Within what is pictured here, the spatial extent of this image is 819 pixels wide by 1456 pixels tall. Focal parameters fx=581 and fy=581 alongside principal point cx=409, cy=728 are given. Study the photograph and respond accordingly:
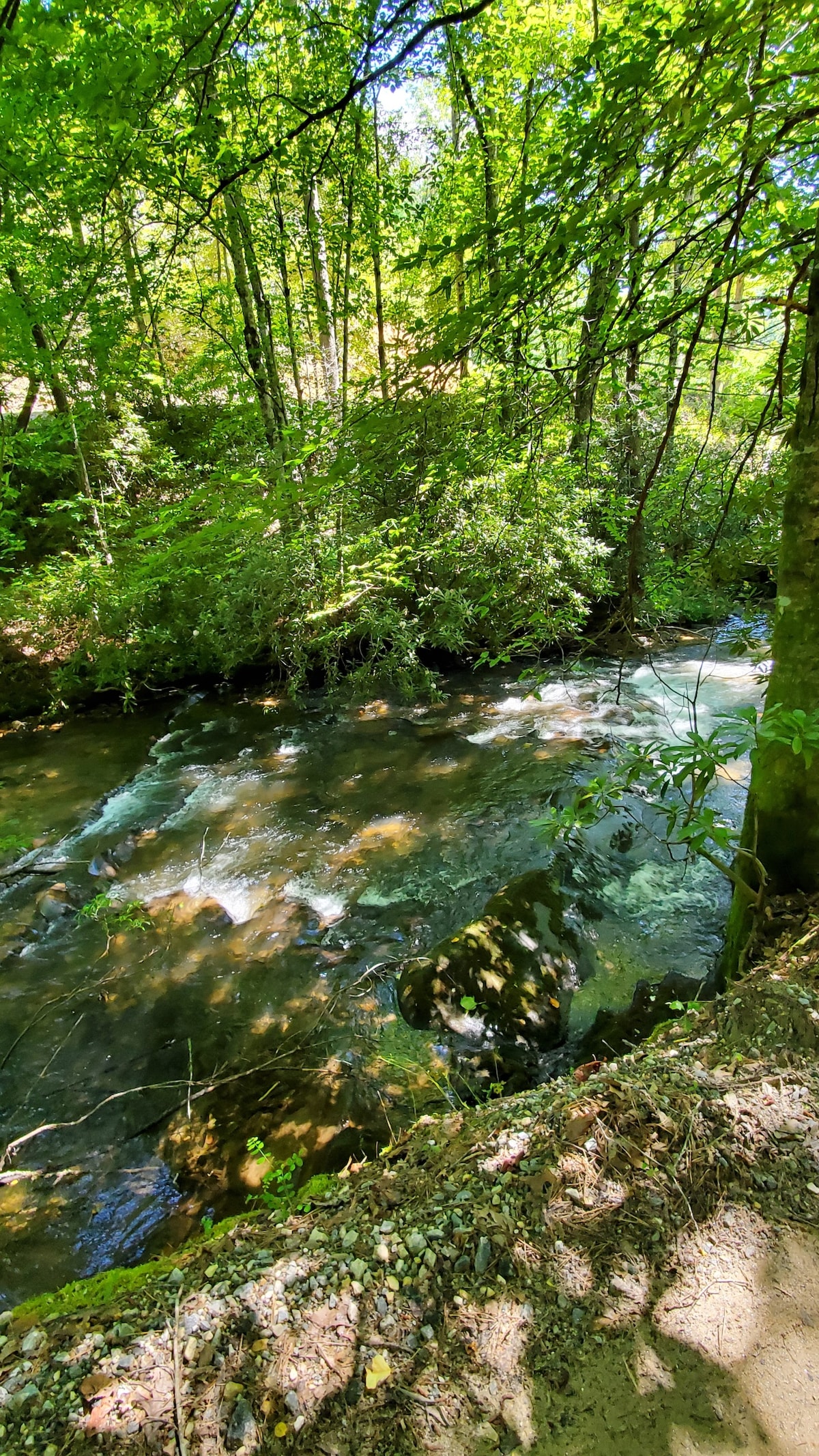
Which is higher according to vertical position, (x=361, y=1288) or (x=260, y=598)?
(x=260, y=598)

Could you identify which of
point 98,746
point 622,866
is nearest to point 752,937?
point 622,866

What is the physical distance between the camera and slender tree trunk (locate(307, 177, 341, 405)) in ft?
21.6

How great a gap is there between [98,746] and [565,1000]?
7.51m

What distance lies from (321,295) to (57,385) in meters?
4.44

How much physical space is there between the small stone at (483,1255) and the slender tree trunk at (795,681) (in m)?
1.88

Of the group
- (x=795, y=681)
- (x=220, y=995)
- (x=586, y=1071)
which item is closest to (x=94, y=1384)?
(x=586, y=1071)

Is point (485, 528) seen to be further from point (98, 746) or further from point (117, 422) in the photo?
point (117, 422)

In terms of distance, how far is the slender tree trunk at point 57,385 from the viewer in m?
6.27

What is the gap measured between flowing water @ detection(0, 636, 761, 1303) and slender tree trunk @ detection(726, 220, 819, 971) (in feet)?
1.50

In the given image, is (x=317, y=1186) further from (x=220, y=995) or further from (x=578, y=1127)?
(x=220, y=995)

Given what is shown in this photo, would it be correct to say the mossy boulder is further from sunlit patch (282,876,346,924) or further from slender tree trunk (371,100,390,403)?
slender tree trunk (371,100,390,403)

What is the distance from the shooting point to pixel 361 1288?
1.65 meters

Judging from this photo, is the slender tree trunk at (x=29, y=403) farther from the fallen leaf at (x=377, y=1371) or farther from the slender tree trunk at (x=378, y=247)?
the fallen leaf at (x=377, y=1371)

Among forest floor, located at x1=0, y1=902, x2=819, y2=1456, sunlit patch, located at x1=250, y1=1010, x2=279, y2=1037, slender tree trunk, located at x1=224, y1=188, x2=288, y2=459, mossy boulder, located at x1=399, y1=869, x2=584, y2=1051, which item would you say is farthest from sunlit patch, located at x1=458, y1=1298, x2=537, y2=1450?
slender tree trunk, located at x1=224, y1=188, x2=288, y2=459
